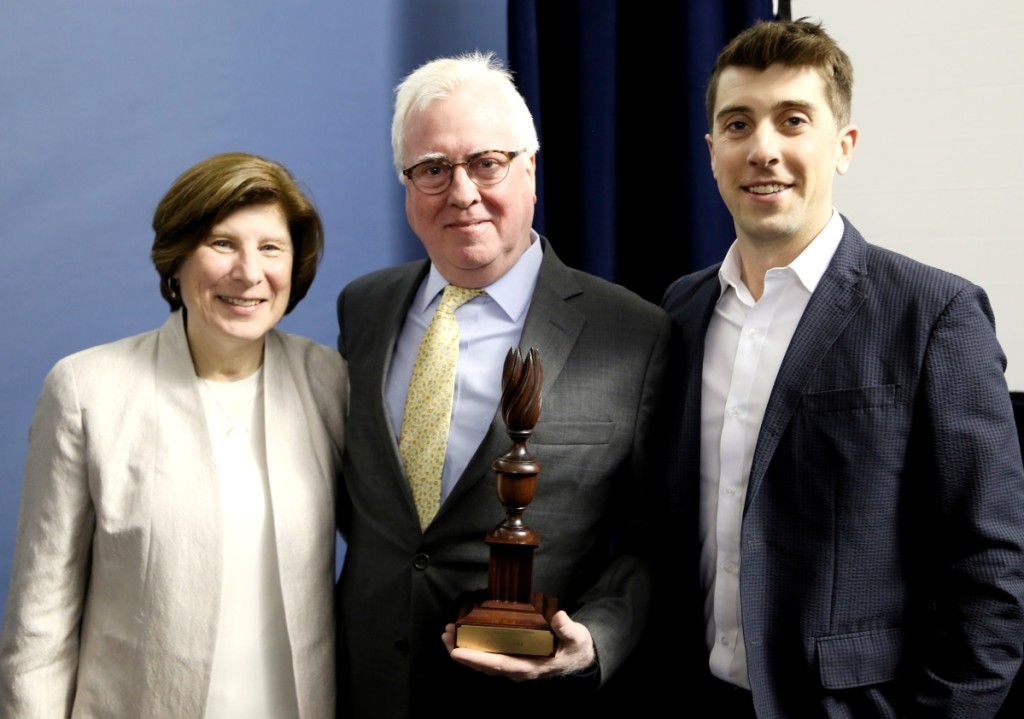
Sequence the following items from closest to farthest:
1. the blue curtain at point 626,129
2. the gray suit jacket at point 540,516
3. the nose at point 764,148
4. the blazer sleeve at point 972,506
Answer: the blazer sleeve at point 972,506
the nose at point 764,148
the gray suit jacket at point 540,516
the blue curtain at point 626,129

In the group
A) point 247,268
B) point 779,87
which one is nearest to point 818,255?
point 779,87

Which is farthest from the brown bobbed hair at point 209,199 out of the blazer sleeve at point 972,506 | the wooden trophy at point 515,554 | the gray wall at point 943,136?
the gray wall at point 943,136

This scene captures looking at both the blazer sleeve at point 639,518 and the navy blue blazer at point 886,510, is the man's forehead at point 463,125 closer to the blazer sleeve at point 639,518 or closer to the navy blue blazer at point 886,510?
the blazer sleeve at point 639,518

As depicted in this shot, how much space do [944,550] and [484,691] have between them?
0.76 metres

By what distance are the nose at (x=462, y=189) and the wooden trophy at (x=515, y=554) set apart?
40 centimetres

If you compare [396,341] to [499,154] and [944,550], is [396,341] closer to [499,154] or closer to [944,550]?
[499,154]

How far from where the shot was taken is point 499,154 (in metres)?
1.88

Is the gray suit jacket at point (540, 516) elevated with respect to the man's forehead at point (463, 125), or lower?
lower

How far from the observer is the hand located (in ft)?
4.97

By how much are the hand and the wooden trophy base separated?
0.04 feet

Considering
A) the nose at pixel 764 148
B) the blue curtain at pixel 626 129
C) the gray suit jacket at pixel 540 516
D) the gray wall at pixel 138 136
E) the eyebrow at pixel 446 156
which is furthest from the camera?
the blue curtain at pixel 626 129

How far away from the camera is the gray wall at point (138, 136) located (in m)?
2.28

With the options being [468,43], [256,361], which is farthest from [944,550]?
[468,43]

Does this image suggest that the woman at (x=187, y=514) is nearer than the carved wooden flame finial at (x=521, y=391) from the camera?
No
